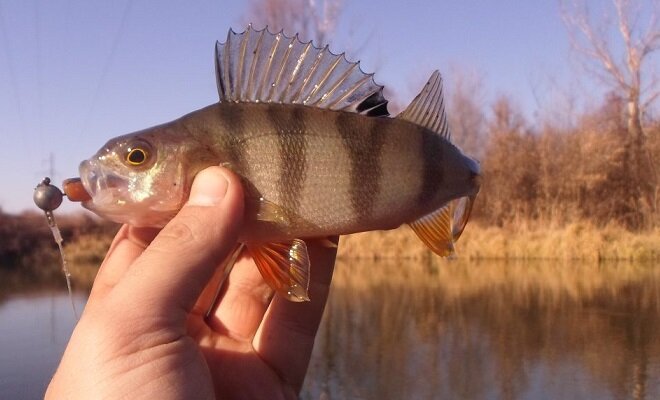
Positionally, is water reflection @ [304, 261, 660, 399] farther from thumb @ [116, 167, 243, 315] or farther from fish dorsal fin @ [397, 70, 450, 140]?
thumb @ [116, 167, 243, 315]

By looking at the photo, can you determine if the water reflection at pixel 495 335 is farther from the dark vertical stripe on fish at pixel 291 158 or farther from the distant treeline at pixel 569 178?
the dark vertical stripe on fish at pixel 291 158

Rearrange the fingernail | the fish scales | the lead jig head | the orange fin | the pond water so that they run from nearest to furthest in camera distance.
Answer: the fingernail, the fish scales, the lead jig head, the orange fin, the pond water

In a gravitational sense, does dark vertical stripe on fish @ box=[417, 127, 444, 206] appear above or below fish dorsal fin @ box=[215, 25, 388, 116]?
below

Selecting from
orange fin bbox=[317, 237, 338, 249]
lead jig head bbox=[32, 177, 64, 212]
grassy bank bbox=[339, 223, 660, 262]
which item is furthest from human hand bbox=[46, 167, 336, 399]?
grassy bank bbox=[339, 223, 660, 262]

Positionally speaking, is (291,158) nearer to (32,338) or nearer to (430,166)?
(430,166)

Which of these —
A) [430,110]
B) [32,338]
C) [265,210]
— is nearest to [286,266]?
[265,210]
